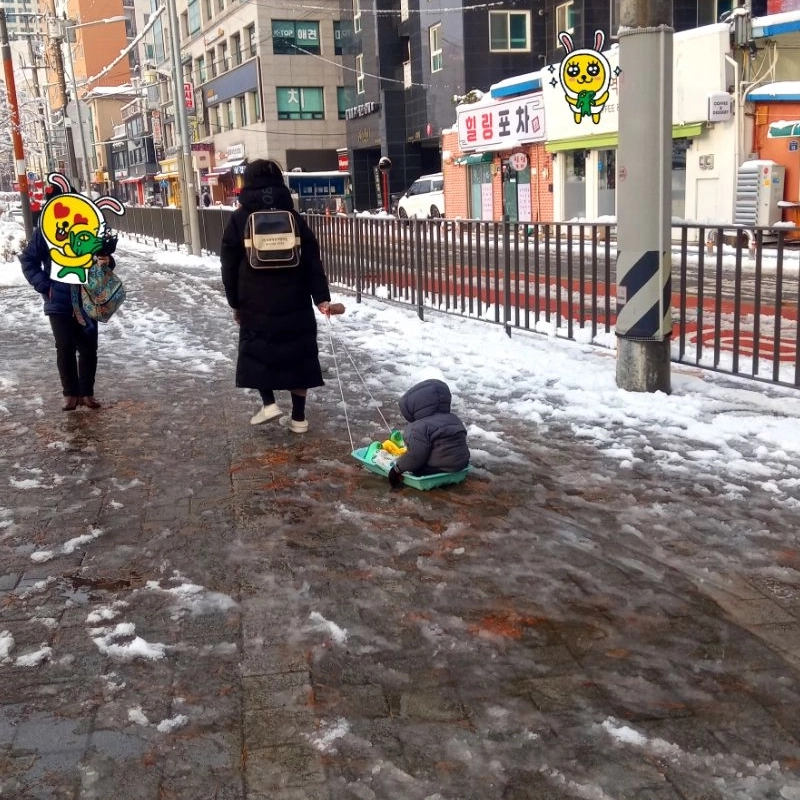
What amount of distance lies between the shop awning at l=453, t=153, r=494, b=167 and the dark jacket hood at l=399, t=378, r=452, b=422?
2892cm

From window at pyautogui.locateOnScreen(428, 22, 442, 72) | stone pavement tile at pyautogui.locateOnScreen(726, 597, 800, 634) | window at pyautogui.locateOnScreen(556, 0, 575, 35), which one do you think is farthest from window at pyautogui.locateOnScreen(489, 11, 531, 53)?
stone pavement tile at pyautogui.locateOnScreen(726, 597, 800, 634)

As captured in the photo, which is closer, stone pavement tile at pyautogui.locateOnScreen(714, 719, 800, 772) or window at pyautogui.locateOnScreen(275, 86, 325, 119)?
stone pavement tile at pyautogui.locateOnScreen(714, 719, 800, 772)

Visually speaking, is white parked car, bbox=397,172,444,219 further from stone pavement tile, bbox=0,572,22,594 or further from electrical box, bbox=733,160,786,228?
stone pavement tile, bbox=0,572,22,594

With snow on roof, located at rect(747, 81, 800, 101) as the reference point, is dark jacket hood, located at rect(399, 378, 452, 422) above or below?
below

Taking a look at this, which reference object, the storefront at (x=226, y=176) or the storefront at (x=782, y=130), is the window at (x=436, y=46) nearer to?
the storefront at (x=782, y=130)

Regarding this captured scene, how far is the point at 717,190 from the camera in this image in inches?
932

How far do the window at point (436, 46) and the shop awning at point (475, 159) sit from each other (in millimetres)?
6391

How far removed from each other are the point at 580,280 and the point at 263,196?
3.26 m

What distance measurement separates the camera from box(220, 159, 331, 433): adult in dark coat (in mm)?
6391

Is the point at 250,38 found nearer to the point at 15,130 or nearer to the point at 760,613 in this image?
the point at 15,130

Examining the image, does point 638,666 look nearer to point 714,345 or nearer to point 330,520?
point 330,520

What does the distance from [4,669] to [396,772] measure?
160cm

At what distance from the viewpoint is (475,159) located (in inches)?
1313

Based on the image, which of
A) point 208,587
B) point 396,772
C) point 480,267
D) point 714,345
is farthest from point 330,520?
point 480,267
